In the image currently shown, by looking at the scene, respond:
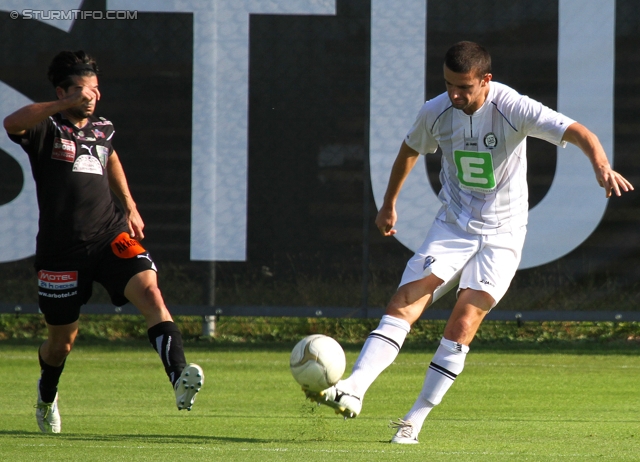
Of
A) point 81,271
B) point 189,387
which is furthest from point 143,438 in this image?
point 81,271

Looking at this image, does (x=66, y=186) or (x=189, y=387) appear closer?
(x=189, y=387)

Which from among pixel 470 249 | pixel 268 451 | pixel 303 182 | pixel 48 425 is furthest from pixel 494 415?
pixel 303 182

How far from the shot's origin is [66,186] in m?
5.75

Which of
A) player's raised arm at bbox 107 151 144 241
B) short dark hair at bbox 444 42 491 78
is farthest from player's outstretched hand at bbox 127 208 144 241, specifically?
short dark hair at bbox 444 42 491 78

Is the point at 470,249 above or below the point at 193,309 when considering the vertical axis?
above

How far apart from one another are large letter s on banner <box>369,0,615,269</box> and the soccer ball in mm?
5181

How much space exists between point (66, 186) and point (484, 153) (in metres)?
2.43

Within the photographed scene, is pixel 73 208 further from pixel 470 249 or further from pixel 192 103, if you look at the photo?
pixel 192 103

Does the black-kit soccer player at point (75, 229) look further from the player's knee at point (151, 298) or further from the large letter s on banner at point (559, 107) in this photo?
the large letter s on banner at point (559, 107)

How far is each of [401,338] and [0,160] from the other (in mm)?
6425

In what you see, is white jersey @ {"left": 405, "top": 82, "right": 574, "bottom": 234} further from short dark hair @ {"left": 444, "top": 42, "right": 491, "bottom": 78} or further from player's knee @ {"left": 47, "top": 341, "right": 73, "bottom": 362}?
player's knee @ {"left": 47, "top": 341, "right": 73, "bottom": 362}

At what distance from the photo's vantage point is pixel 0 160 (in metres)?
10.3

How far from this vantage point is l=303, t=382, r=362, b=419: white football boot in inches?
188

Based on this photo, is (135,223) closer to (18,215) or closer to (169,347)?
(169,347)
